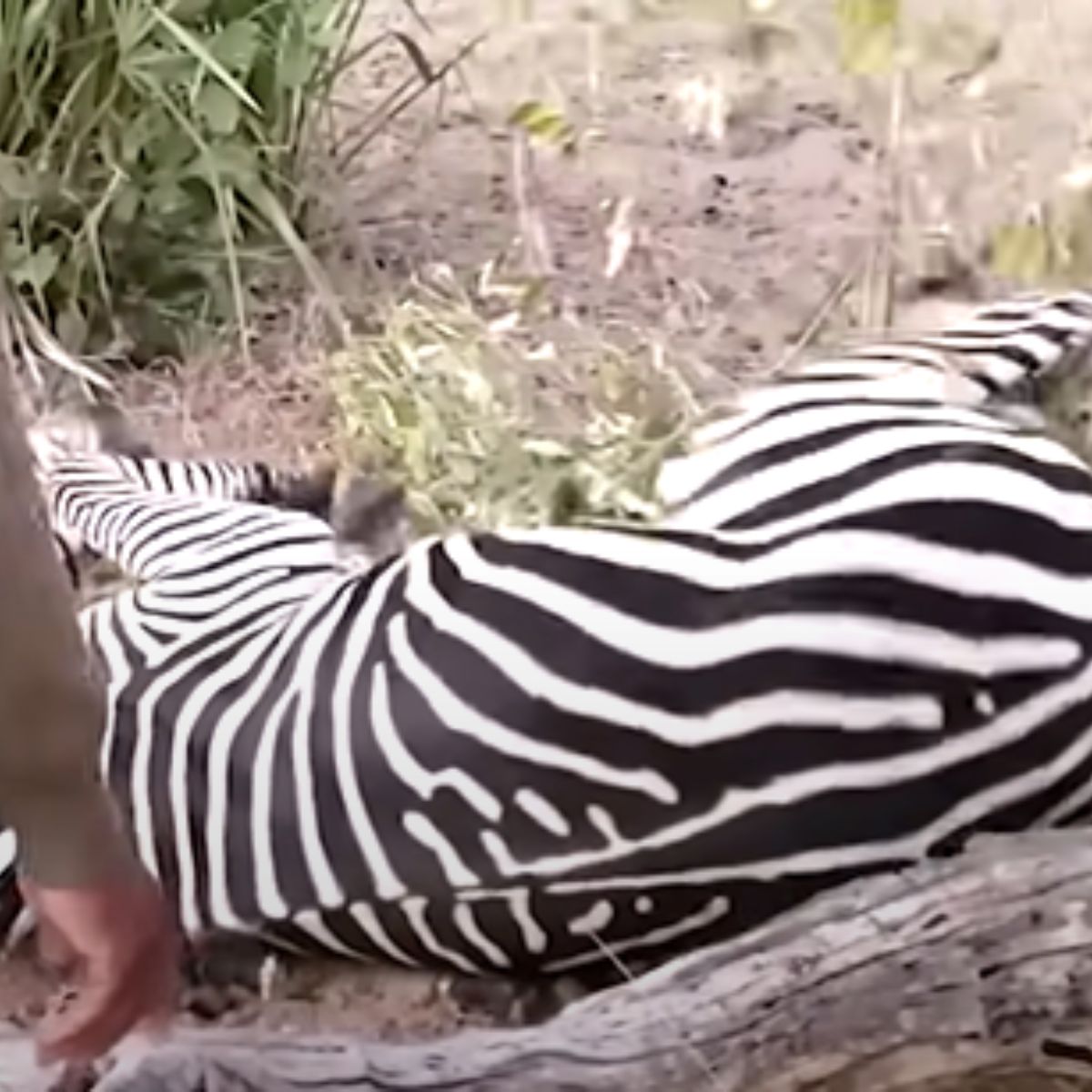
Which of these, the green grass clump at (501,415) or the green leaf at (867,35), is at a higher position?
the green leaf at (867,35)

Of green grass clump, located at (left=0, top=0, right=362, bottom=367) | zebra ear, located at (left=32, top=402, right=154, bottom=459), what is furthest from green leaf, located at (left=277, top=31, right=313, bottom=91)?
zebra ear, located at (left=32, top=402, right=154, bottom=459)

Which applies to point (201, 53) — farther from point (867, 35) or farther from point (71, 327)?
point (867, 35)

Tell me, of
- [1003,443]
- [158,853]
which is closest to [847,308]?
[1003,443]

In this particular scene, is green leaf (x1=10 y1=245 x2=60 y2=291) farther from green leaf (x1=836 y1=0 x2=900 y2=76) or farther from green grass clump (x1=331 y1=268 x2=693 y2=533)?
green leaf (x1=836 y1=0 x2=900 y2=76)

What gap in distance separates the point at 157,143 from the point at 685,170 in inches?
6.1

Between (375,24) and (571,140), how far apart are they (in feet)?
0.22

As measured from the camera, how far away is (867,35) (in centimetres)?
80

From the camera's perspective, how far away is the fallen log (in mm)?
848

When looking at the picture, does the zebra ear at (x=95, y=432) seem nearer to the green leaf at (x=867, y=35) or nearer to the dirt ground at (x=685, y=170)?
the dirt ground at (x=685, y=170)

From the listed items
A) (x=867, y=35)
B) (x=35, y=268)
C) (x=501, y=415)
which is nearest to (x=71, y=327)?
(x=35, y=268)

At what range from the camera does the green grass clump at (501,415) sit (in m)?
0.81

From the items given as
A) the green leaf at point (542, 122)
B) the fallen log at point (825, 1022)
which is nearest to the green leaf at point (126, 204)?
the green leaf at point (542, 122)

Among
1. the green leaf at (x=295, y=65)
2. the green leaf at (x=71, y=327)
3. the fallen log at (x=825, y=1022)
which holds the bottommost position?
the fallen log at (x=825, y=1022)

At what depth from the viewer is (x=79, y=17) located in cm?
83
